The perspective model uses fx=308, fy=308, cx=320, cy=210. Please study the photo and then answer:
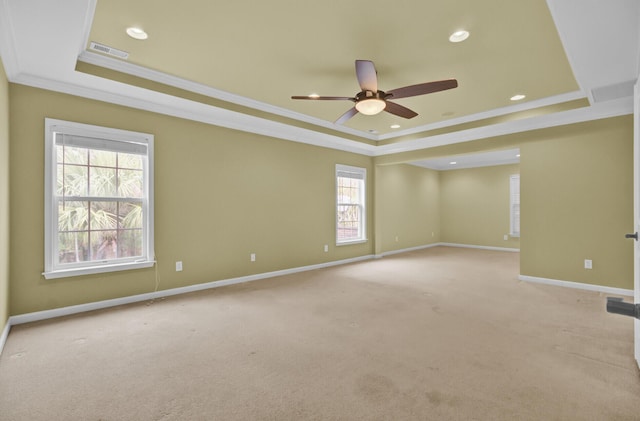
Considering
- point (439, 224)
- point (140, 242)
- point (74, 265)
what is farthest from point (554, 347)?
point (439, 224)

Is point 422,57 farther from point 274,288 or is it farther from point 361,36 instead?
point 274,288

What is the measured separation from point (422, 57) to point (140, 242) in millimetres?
3859

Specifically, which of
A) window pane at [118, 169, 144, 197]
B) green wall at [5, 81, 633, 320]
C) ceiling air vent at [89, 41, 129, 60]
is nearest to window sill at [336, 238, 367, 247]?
green wall at [5, 81, 633, 320]

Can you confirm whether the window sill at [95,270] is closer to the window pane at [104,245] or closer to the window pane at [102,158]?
the window pane at [104,245]

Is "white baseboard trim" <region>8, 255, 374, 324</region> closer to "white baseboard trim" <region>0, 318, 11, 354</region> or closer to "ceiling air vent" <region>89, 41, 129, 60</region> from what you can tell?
"white baseboard trim" <region>0, 318, 11, 354</region>

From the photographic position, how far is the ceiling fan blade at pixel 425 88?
2.66 meters

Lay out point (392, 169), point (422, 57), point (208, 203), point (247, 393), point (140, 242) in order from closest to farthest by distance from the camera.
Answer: point (247, 393), point (422, 57), point (140, 242), point (208, 203), point (392, 169)

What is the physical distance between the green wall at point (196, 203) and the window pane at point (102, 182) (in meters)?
0.44

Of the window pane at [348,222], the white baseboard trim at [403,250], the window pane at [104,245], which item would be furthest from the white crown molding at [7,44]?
the white baseboard trim at [403,250]

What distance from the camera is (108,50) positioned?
9.46 feet

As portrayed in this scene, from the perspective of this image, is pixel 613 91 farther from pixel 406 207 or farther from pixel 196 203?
pixel 196 203

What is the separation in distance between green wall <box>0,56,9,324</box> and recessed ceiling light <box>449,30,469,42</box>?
3.85m

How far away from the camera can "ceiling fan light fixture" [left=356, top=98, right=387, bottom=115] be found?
3004 mm

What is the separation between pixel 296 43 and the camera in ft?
9.09
